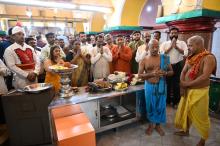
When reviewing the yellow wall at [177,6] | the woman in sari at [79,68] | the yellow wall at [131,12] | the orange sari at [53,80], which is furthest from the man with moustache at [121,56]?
the yellow wall at [131,12]

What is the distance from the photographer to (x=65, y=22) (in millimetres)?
9250

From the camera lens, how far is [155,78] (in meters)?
2.55

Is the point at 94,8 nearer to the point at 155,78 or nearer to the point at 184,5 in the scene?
the point at 184,5

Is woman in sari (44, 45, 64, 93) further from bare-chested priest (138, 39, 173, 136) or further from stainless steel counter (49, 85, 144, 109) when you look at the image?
bare-chested priest (138, 39, 173, 136)

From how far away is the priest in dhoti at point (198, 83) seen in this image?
2131mm

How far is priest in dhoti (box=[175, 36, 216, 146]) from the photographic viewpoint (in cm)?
213

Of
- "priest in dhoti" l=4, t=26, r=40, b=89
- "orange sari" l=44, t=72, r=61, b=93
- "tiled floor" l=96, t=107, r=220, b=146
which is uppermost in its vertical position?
"priest in dhoti" l=4, t=26, r=40, b=89

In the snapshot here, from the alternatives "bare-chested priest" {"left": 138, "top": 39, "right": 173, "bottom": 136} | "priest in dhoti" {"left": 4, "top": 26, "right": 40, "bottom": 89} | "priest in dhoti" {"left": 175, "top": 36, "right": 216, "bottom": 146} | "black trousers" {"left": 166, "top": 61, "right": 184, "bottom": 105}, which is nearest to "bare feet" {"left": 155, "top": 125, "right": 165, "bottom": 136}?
"bare-chested priest" {"left": 138, "top": 39, "right": 173, "bottom": 136}

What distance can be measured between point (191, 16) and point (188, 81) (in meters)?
1.73

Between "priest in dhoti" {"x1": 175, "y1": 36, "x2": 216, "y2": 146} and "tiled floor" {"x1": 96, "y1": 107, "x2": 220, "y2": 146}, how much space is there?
0.97 ft

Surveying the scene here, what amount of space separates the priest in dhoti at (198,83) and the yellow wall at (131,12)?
168 inches

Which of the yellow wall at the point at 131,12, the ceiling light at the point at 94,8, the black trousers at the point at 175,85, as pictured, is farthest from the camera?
the ceiling light at the point at 94,8

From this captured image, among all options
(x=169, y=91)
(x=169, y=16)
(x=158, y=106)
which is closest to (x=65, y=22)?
(x=169, y=16)

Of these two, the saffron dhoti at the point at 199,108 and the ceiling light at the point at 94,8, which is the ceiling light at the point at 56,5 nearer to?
the ceiling light at the point at 94,8
